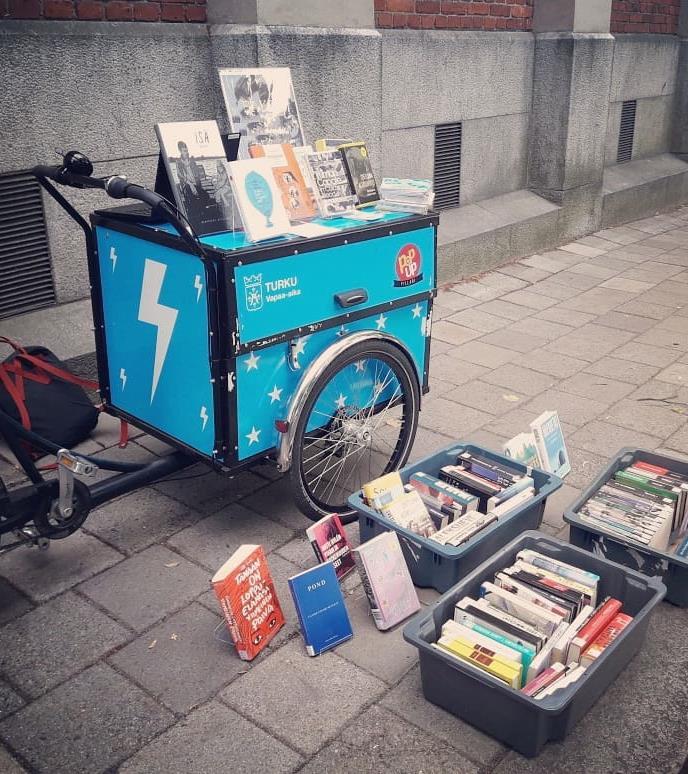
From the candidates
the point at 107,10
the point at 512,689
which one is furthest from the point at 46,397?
the point at 512,689

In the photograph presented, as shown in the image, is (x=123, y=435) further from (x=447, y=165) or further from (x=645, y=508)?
(x=447, y=165)

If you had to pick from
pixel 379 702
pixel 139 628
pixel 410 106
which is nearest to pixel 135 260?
pixel 139 628

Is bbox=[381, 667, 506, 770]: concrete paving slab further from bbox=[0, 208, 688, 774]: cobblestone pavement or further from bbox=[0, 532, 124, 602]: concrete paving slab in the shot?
bbox=[0, 532, 124, 602]: concrete paving slab

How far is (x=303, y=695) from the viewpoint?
2.71 meters

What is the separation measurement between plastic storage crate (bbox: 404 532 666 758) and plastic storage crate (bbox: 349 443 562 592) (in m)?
0.17

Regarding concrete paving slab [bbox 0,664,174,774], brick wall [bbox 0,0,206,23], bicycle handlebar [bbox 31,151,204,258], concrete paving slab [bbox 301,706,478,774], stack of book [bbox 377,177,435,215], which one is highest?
brick wall [bbox 0,0,206,23]

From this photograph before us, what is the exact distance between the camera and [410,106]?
7.13 m

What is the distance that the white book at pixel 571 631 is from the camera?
Answer: 2631 millimetres

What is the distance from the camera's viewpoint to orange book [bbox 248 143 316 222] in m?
3.37

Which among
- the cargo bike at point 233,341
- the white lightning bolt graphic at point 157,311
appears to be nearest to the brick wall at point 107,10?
the cargo bike at point 233,341

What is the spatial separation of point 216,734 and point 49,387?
226cm

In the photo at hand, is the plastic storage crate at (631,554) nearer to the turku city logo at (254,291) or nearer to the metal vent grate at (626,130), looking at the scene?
the turku city logo at (254,291)

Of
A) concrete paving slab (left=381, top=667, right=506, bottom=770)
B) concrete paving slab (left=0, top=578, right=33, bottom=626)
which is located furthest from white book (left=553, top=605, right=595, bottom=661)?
concrete paving slab (left=0, top=578, right=33, bottom=626)

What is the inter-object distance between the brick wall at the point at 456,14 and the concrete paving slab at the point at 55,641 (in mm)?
5496
